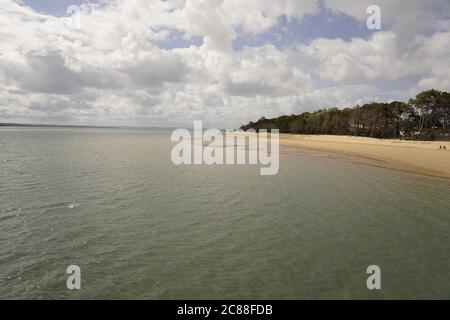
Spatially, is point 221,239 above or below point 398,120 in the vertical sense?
below

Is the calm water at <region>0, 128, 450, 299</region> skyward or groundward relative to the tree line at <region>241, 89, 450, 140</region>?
groundward

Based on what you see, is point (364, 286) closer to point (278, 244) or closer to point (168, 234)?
point (278, 244)

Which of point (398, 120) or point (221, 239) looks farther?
point (398, 120)

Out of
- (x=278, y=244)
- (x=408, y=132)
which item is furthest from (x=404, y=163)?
(x=408, y=132)
